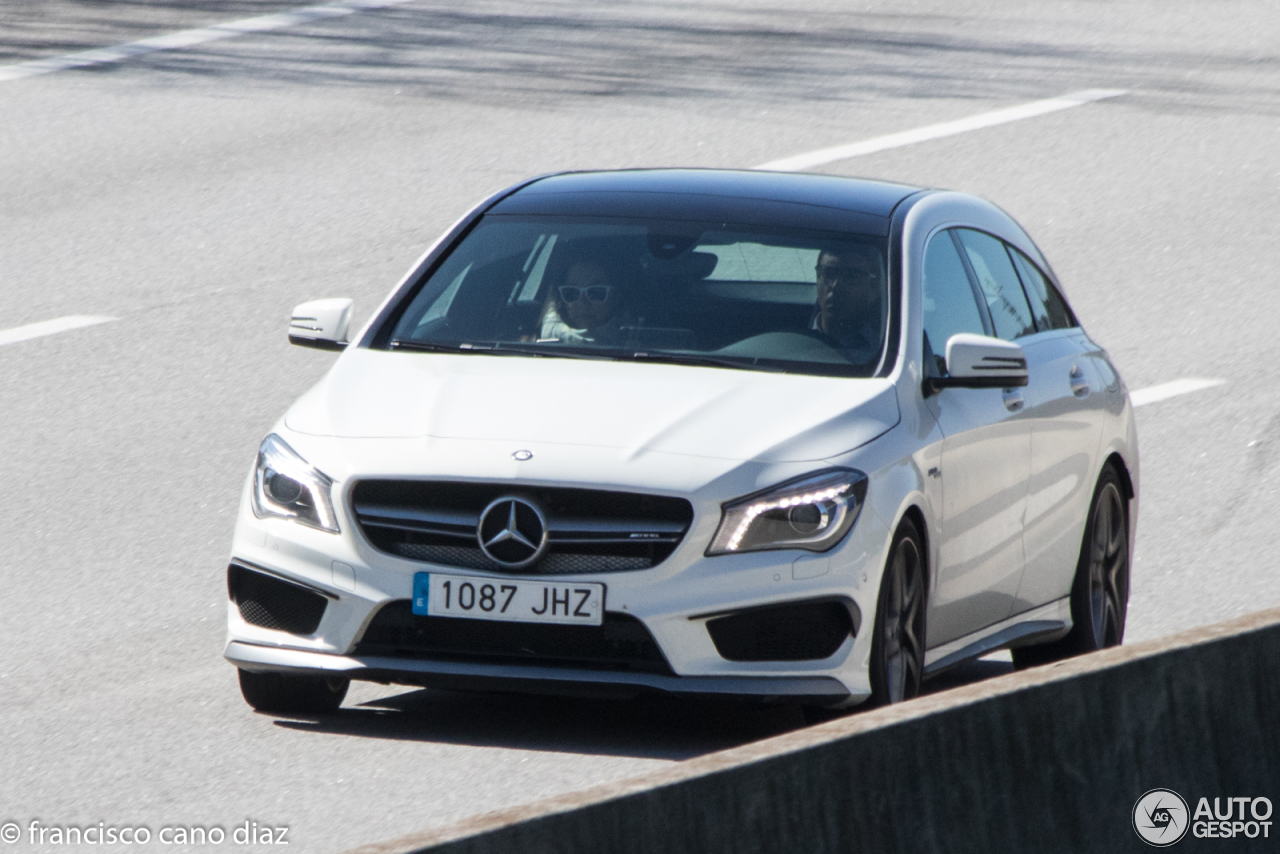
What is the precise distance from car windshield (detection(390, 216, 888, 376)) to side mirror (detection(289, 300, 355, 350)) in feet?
0.63

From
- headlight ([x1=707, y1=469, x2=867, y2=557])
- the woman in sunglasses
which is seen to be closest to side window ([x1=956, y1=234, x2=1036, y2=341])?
the woman in sunglasses

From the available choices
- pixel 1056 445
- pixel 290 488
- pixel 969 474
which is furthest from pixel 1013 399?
pixel 290 488

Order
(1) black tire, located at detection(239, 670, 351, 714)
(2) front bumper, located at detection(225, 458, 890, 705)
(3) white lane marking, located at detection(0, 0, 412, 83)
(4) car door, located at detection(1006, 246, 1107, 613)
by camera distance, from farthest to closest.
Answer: (3) white lane marking, located at detection(0, 0, 412, 83) < (4) car door, located at detection(1006, 246, 1107, 613) < (1) black tire, located at detection(239, 670, 351, 714) < (2) front bumper, located at detection(225, 458, 890, 705)

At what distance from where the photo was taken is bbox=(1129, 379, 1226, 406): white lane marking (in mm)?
12078

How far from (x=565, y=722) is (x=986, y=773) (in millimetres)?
2587

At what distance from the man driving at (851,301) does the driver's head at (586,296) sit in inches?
25.0

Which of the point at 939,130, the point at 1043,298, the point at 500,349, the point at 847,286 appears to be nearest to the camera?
the point at 500,349

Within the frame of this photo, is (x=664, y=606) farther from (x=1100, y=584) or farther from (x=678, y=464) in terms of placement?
(x=1100, y=584)

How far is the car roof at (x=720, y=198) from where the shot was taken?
7434 millimetres

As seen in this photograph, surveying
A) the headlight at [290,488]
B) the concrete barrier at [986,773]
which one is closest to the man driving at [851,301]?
A: the headlight at [290,488]

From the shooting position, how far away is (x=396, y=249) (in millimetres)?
13961

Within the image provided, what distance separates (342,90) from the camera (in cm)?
1792

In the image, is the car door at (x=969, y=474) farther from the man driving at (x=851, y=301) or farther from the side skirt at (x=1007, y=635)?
the man driving at (x=851, y=301)

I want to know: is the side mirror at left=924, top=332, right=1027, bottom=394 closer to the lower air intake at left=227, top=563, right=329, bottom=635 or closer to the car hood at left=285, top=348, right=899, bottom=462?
the car hood at left=285, top=348, right=899, bottom=462
